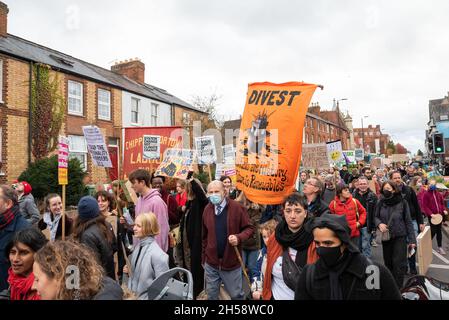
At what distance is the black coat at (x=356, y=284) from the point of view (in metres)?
2.00

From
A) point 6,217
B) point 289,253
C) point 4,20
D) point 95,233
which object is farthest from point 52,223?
point 4,20

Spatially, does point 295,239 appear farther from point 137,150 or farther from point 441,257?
point 441,257

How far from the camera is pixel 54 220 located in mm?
5094

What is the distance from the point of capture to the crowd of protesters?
211 cm

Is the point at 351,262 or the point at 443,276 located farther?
the point at 443,276

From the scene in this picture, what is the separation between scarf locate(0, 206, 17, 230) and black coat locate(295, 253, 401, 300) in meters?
3.10

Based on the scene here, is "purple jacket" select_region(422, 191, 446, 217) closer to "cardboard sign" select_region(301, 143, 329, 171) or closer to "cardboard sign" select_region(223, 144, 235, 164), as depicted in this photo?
"cardboard sign" select_region(301, 143, 329, 171)

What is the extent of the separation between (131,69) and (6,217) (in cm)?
2379

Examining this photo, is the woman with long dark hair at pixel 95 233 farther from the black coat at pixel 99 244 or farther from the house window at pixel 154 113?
the house window at pixel 154 113
